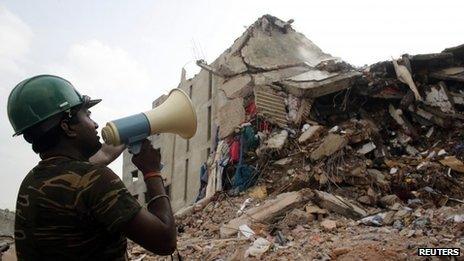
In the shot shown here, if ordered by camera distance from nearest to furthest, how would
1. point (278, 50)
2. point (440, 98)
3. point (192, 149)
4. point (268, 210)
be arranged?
point (268, 210) → point (440, 98) → point (278, 50) → point (192, 149)

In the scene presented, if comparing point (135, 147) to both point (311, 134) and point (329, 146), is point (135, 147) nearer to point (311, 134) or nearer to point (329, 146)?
point (329, 146)

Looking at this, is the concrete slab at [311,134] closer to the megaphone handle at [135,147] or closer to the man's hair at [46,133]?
the megaphone handle at [135,147]

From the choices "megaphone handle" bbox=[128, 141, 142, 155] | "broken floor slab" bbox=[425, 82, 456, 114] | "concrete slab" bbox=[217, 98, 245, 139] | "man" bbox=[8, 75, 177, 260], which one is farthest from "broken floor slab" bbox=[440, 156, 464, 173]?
"man" bbox=[8, 75, 177, 260]

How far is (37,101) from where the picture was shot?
4.71 feet

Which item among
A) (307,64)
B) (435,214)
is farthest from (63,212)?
(307,64)

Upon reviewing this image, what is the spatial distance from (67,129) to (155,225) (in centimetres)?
47

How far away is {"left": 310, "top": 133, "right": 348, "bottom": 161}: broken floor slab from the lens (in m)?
8.54

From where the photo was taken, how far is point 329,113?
10.1 metres

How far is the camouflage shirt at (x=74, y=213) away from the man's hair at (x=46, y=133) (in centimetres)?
11

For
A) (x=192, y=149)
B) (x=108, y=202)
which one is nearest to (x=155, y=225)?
(x=108, y=202)

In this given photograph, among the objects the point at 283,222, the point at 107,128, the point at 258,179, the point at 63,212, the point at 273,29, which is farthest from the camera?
the point at 273,29

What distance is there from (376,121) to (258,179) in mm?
3120

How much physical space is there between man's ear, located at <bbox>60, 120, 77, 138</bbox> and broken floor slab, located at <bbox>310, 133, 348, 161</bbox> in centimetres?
743

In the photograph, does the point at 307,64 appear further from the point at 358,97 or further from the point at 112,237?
the point at 112,237
